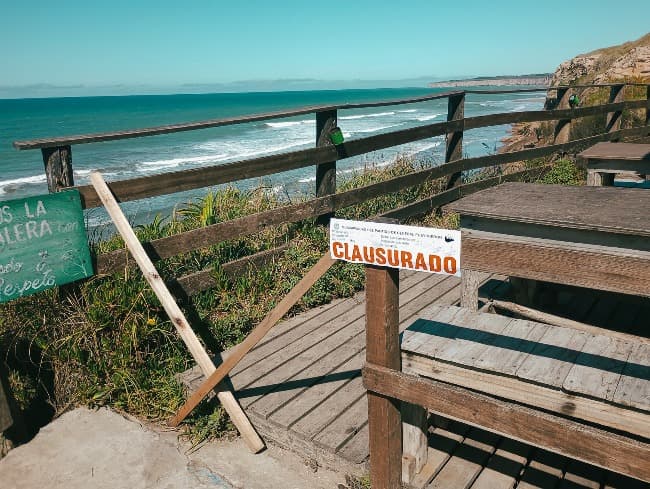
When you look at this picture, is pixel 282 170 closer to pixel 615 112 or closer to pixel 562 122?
pixel 562 122

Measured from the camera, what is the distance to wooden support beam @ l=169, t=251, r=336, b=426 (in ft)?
8.09

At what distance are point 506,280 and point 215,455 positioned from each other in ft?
9.21

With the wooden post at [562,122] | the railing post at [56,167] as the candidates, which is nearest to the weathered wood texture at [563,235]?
the railing post at [56,167]

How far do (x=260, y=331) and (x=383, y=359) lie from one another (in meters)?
0.82

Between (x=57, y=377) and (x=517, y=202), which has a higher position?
(x=517, y=202)

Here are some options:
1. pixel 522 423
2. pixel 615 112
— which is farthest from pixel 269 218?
pixel 615 112

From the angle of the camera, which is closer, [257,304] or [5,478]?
[5,478]

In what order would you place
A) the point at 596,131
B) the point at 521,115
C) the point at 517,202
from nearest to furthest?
the point at 517,202 → the point at 521,115 → the point at 596,131

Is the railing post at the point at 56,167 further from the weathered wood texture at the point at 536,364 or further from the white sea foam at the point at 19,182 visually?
the white sea foam at the point at 19,182

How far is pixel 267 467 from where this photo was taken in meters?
3.16

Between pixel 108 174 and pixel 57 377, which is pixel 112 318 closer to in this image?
pixel 57 377

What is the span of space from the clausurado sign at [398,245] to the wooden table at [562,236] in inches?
15.0

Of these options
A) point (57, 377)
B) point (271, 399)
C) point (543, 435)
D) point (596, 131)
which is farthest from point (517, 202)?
point (596, 131)

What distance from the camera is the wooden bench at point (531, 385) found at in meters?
1.98
